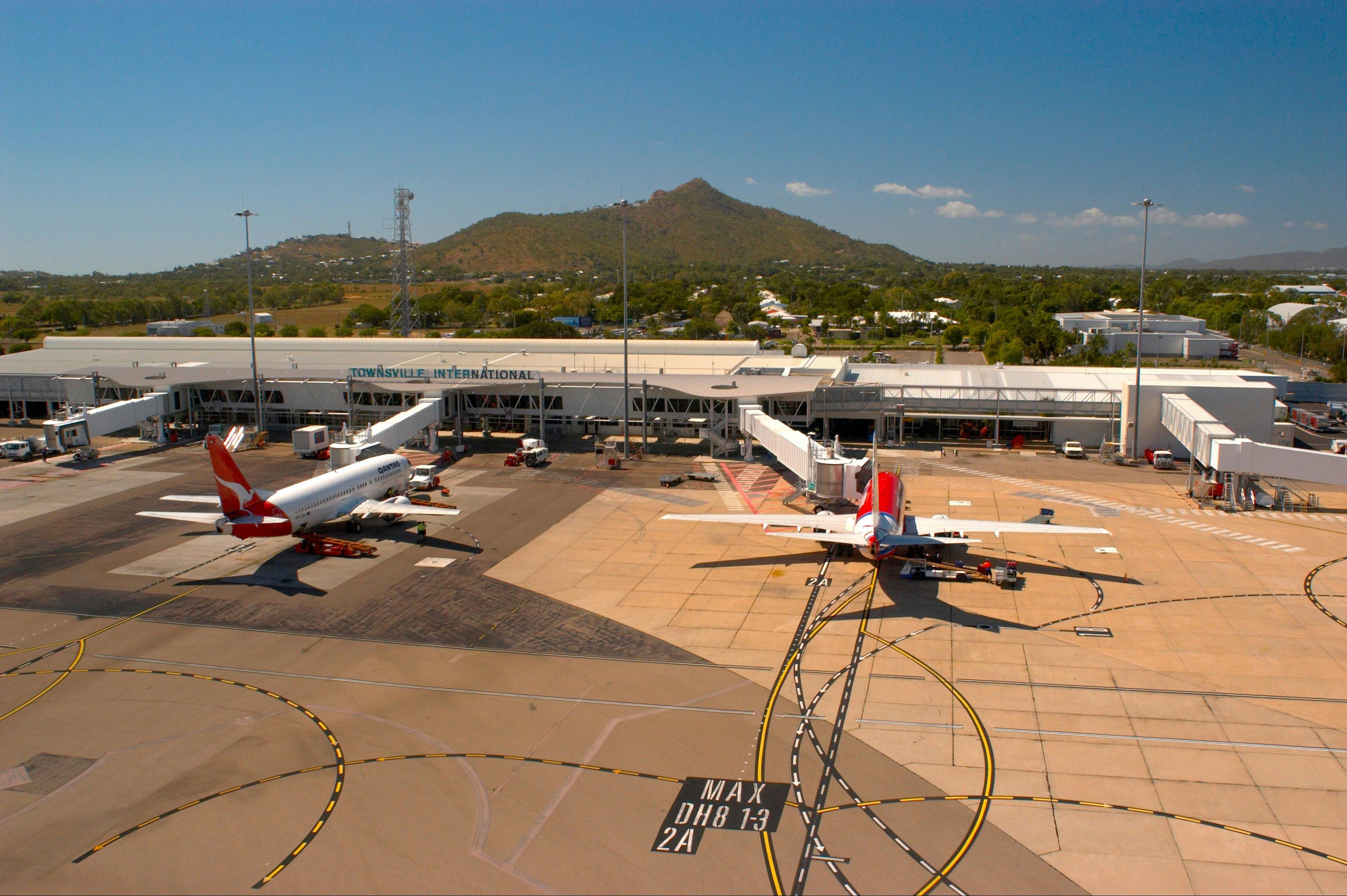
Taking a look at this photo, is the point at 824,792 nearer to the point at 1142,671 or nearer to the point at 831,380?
the point at 1142,671

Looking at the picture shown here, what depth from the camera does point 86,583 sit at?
4862 cm

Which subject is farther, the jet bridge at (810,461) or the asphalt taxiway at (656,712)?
the jet bridge at (810,461)

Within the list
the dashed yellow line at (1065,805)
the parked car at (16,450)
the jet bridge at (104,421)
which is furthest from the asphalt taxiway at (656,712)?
the parked car at (16,450)

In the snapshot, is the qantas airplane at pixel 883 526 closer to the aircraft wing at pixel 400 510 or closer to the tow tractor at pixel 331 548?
the aircraft wing at pixel 400 510

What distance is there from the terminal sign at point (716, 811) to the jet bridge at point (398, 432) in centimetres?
4836

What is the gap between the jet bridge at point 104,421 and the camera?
274ft

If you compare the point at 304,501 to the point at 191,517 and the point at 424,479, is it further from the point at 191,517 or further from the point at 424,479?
the point at 424,479

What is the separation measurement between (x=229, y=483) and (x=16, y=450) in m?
50.9

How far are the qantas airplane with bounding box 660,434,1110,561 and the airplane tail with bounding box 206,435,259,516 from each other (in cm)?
2391

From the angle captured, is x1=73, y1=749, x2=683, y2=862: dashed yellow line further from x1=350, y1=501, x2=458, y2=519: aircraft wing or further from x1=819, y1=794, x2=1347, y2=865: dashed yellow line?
x1=350, y1=501, x2=458, y2=519: aircraft wing

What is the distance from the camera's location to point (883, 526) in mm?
46750

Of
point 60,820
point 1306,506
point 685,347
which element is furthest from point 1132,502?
point 60,820

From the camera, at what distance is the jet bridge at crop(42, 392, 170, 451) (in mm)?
83375

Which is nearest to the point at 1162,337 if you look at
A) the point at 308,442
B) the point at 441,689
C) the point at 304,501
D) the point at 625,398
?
the point at 625,398
